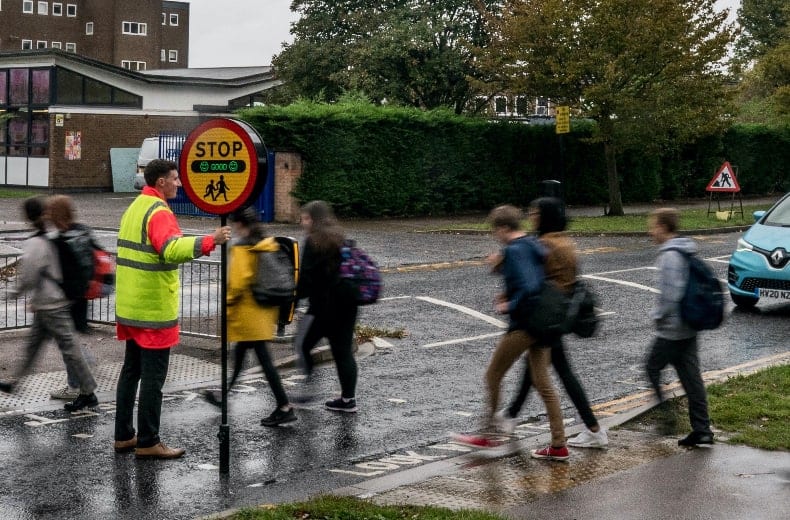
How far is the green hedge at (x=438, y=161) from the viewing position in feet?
95.8

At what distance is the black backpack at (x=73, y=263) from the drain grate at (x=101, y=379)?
1018mm

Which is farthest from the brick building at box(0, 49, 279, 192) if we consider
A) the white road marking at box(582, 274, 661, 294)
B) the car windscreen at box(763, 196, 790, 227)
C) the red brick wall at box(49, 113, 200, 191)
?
the car windscreen at box(763, 196, 790, 227)

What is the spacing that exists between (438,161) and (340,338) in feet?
75.4

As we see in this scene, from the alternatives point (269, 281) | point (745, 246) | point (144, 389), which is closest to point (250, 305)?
point (269, 281)

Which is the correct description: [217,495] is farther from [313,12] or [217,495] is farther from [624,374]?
[313,12]

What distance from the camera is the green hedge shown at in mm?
29188

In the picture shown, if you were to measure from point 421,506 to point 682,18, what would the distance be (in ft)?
79.5

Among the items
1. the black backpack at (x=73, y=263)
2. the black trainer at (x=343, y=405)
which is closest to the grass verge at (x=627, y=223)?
the black trainer at (x=343, y=405)

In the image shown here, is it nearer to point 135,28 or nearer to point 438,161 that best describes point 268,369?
point 438,161

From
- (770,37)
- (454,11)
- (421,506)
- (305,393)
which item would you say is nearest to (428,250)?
(305,393)

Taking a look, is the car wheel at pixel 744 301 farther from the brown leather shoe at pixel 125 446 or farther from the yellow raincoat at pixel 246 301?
the brown leather shoe at pixel 125 446

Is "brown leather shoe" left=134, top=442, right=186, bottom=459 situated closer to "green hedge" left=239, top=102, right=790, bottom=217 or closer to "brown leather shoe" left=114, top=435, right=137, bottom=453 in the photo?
"brown leather shoe" left=114, top=435, right=137, bottom=453

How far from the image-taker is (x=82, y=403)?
9172 millimetres

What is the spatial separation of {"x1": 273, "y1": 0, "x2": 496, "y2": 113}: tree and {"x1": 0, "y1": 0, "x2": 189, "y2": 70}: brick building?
106ft
